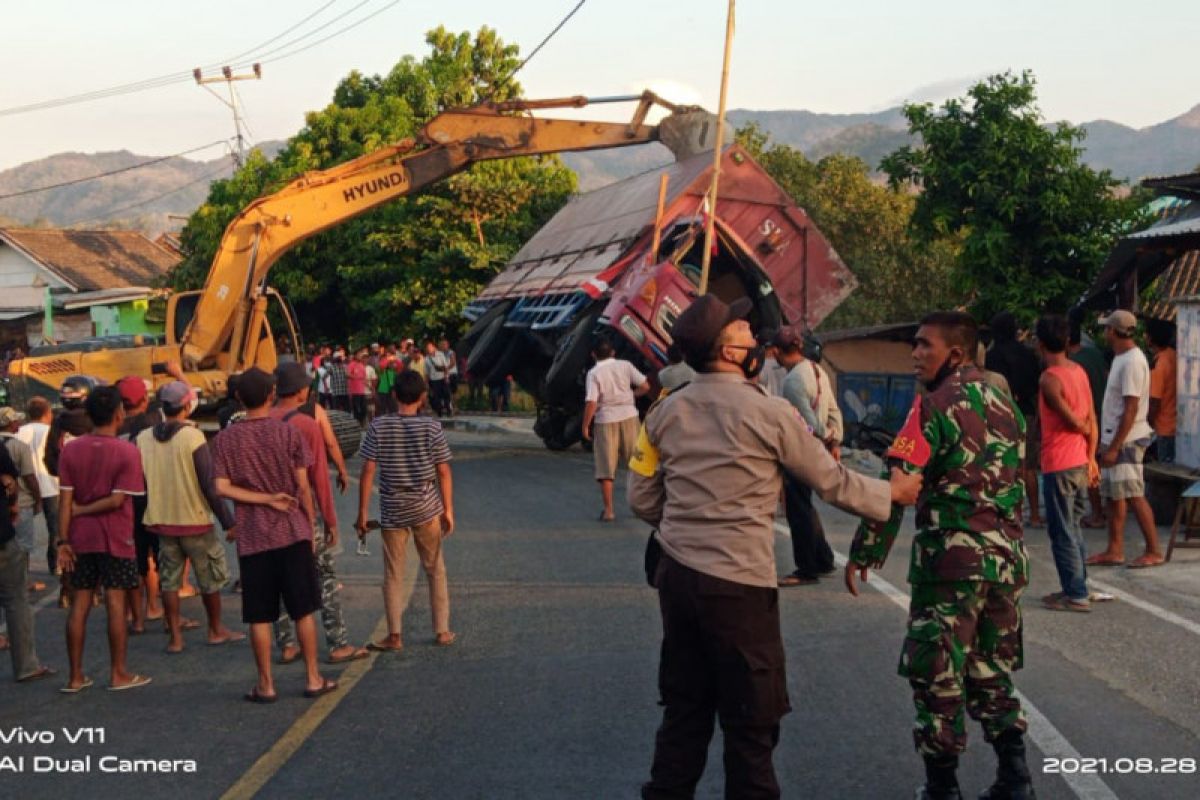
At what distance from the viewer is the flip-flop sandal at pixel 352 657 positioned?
23.6ft

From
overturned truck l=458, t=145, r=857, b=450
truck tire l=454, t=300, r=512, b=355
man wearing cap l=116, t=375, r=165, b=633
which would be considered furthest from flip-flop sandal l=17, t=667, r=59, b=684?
truck tire l=454, t=300, r=512, b=355

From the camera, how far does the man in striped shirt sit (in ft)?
24.0

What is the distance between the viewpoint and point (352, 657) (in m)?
7.23

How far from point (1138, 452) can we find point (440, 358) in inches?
754

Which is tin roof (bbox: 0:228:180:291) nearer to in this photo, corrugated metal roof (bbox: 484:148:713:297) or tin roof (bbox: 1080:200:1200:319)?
corrugated metal roof (bbox: 484:148:713:297)

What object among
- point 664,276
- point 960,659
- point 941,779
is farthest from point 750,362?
point 664,276

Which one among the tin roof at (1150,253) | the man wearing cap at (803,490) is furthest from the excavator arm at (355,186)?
Answer: the man wearing cap at (803,490)

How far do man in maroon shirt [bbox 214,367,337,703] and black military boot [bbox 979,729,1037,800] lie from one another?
3.49 meters

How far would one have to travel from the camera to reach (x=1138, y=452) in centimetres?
929

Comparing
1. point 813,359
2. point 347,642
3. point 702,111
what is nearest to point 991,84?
point 702,111

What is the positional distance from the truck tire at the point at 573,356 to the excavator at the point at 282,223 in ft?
14.0

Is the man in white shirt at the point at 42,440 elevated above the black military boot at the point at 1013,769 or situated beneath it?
elevated above

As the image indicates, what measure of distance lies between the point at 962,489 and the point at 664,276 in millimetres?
10962

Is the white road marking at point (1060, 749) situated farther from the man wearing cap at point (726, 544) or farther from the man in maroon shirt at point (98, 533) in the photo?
the man in maroon shirt at point (98, 533)
